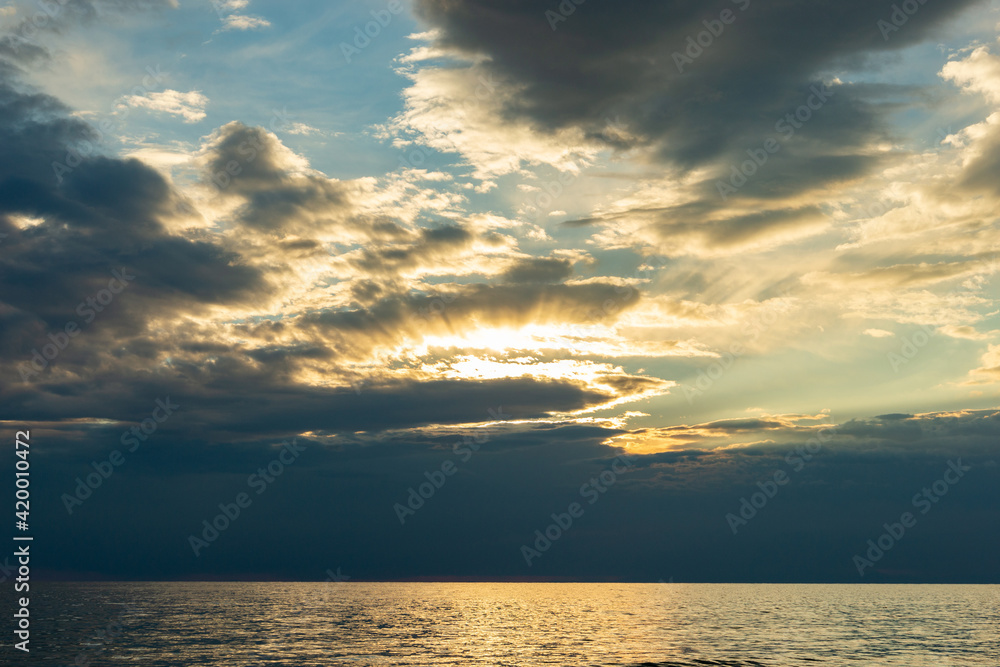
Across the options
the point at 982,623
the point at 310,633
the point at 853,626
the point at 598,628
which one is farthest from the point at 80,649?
the point at 982,623

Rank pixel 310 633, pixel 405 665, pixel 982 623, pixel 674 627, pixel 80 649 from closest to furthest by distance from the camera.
Answer: pixel 405 665
pixel 80 649
pixel 310 633
pixel 674 627
pixel 982 623

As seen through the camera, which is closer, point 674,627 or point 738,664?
point 738,664

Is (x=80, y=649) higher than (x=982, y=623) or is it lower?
higher

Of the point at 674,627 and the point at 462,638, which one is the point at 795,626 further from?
the point at 462,638

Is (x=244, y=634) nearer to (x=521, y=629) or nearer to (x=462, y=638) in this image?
(x=462, y=638)

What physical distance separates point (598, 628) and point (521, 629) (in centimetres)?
1469

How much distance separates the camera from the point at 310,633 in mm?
113875

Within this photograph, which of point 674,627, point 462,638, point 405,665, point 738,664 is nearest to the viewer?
point 738,664

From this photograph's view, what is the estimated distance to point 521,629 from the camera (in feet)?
405

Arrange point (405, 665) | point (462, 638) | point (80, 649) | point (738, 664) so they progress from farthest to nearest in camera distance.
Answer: point (462, 638) → point (80, 649) → point (405, 665) → point (738, 664)

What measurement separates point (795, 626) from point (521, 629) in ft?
176

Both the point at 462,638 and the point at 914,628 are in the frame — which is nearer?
the point at 462,638

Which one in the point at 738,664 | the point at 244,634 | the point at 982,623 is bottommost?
the point at 982,623

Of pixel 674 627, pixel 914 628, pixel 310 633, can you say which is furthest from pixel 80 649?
pixel 914 628
